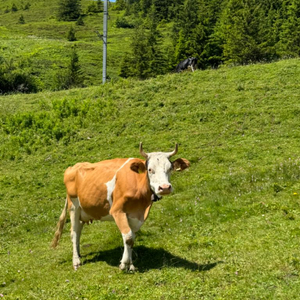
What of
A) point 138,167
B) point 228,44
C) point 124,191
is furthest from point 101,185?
point 228,44

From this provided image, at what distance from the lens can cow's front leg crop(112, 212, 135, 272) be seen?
698cm

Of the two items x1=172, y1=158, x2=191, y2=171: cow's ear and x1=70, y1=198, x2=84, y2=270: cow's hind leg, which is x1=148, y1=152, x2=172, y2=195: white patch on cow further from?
x1=70, y1=198, x2=84, y2=270: cow's hind leg

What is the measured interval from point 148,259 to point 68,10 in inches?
5682

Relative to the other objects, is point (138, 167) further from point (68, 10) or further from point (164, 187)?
point (68, 10)

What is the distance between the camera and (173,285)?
6.32 meters

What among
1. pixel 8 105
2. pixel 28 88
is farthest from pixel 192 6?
pixel 8 105

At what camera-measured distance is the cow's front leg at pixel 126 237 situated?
6.98 meters

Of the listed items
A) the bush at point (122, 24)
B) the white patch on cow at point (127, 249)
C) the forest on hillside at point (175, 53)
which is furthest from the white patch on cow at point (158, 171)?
the bush at point (122, 24)

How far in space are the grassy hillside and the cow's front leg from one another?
0.67 ft

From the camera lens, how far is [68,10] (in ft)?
451

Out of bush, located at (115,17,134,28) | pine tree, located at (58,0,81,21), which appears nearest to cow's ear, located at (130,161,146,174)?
bush, located at (115,17,134,28)

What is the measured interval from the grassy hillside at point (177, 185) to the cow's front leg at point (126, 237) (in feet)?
0.67

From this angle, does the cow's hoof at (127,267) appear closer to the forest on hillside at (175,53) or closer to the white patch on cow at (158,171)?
the white patch on cow at (158,171)

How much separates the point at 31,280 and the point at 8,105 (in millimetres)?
21238
